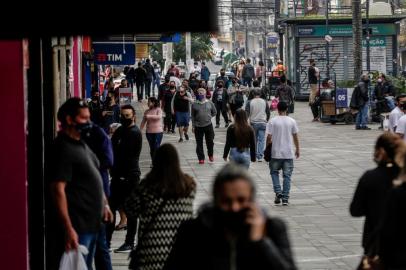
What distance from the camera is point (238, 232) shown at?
5.47 meters

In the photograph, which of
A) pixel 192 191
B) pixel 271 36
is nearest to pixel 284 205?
pixel 192 191

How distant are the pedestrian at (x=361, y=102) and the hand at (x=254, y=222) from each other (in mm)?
29062

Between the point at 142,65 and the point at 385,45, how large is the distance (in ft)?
36.4

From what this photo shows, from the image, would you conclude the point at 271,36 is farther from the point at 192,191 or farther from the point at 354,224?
the point at 192,191

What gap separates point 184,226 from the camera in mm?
6238

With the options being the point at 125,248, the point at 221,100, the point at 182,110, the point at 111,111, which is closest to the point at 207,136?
the point at 111,111

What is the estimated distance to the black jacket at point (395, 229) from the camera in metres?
7.48

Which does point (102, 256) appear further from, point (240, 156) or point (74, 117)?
point (240, 156)

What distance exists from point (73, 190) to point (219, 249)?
3769 millimetres

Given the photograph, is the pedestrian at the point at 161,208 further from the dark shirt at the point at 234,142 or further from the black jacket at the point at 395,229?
the dark shirt at the point at 234,142

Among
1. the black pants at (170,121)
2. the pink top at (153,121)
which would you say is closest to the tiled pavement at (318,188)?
the pink top at (153,121)

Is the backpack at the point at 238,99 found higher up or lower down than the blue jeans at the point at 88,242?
higher up

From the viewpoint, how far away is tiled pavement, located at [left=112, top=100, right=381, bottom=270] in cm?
1403

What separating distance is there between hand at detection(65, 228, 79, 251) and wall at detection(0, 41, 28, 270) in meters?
0.85
